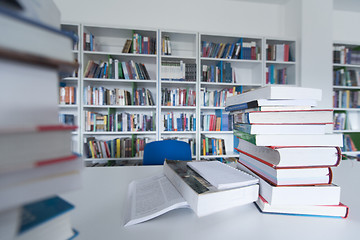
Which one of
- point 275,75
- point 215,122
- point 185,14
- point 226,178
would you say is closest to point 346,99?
point 275,75

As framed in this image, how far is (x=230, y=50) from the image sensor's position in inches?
101

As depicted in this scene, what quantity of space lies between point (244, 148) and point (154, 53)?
2129mm

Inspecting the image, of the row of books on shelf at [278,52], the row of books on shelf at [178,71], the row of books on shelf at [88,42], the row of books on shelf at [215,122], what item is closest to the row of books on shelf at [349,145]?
the row of books on shelf at [278,52]

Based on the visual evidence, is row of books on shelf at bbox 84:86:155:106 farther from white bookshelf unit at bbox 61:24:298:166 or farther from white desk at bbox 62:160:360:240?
white desk at bbox 62:160:360:240

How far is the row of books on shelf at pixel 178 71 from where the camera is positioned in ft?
7.87

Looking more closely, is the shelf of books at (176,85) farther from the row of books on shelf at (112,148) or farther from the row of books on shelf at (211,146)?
the row of books on shelf at (112,148)

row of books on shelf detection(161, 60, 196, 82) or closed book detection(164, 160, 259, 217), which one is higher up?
row of books on shelf detection(161, 60, 196, 82)

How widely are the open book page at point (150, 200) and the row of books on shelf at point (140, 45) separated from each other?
2.11 m

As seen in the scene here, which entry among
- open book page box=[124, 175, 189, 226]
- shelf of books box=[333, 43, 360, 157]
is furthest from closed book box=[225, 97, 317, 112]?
shelf of books box=[333, 43, 360, 157]

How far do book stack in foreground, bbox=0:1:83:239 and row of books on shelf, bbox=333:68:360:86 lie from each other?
3707 mm

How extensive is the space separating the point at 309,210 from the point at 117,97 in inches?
90.7

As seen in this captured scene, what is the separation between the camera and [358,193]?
0.65 meters

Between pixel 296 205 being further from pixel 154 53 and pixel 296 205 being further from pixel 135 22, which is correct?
pixel 135 22

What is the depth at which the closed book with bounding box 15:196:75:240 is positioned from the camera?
7.6 inches
